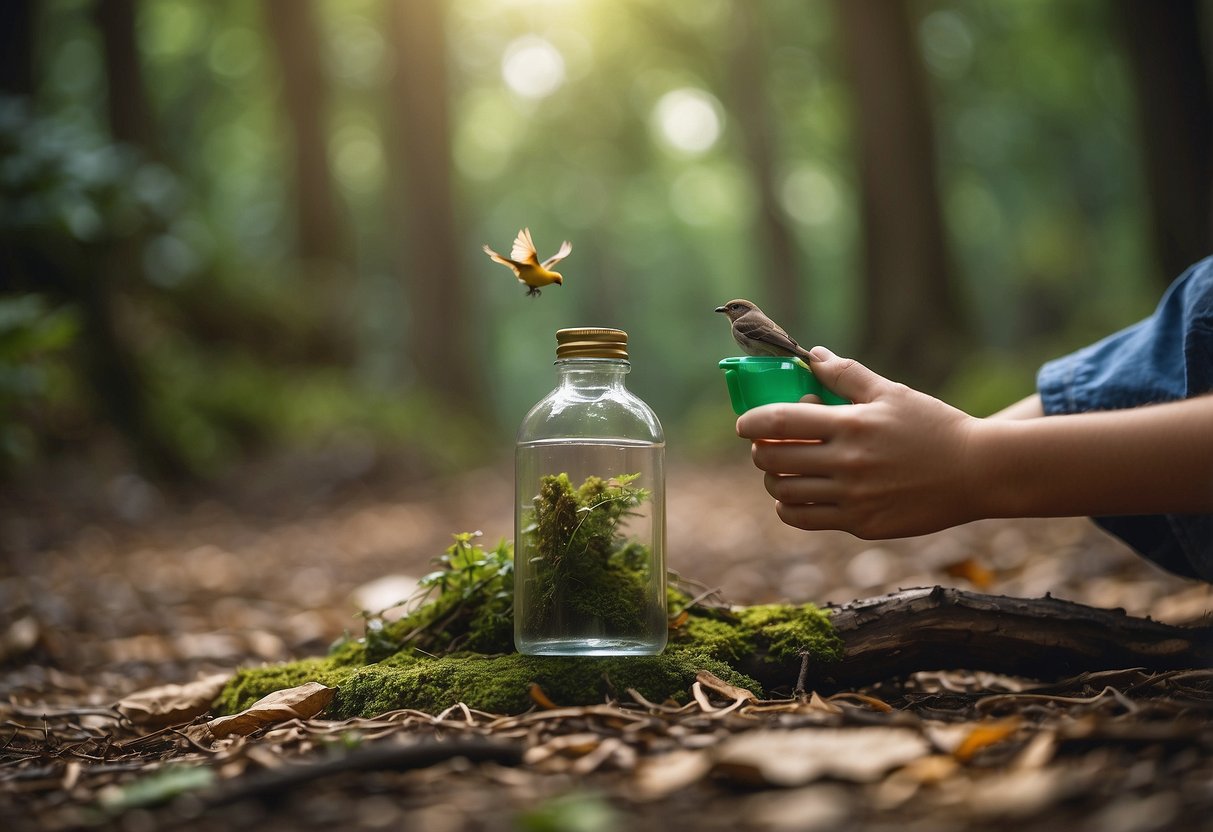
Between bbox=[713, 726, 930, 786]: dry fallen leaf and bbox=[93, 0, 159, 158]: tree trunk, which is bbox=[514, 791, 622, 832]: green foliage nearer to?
bbox=[713, 726, 930, 786]: dry fallen leaf

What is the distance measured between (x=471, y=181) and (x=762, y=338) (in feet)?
92.6

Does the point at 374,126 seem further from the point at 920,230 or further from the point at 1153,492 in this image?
the point at 1153,492

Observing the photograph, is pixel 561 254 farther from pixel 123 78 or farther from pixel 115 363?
pixel 123 78

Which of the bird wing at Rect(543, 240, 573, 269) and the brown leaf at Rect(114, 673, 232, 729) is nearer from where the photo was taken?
the bird wing at Rect(543, 240, 573, 269)

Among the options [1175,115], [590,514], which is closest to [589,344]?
[590,514]

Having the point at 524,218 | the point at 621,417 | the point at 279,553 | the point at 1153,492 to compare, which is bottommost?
the point at 279,553

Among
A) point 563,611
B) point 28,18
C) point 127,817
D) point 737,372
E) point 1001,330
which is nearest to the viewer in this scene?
point 127,817

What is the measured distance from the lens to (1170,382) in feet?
8.14

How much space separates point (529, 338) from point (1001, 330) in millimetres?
23521

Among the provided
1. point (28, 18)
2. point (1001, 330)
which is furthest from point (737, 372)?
point (1001, 330)

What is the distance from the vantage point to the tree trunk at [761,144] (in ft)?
62.5

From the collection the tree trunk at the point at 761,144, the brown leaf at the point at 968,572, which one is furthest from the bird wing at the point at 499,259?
the tree trunk at the point at 761,144

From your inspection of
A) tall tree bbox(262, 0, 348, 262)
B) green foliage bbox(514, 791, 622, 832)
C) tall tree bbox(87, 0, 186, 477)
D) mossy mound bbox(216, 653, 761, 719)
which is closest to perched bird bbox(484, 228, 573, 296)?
mossy mound bbox(216, 653, 761, 719)

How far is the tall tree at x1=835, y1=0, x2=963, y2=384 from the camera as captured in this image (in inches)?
392
